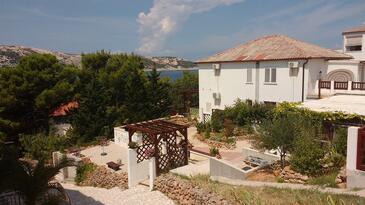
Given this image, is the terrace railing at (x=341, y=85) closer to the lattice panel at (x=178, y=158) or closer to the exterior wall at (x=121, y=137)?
the lattice panel at (x=178, y=158)

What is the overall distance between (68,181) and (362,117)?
22.6 m

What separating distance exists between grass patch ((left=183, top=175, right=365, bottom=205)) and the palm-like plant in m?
7.38

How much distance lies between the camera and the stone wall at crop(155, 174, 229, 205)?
49.1ft

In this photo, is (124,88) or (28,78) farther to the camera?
(124,88)

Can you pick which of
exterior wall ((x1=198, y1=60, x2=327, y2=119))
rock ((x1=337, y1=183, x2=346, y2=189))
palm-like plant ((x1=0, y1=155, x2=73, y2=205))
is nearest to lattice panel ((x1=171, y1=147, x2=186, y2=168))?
rock ((x1=337, y1=183, x2=346, y2=189))

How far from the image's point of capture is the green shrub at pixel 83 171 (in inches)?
977

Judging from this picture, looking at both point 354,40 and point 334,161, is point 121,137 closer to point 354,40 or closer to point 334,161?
point 334,161

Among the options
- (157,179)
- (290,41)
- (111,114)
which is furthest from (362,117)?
(111,114)

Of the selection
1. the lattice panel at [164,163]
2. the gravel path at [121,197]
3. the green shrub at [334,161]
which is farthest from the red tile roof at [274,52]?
the gravel path at [121,197]

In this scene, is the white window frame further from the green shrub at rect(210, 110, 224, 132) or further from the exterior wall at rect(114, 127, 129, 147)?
the exterior wall at rect(114, 127, 129, 147)

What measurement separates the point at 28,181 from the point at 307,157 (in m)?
13.5

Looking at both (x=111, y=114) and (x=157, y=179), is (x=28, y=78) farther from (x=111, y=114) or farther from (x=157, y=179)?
(x=157, y=179)

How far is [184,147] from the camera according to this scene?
23.1 meters

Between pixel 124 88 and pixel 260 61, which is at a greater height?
pixel 260 61
